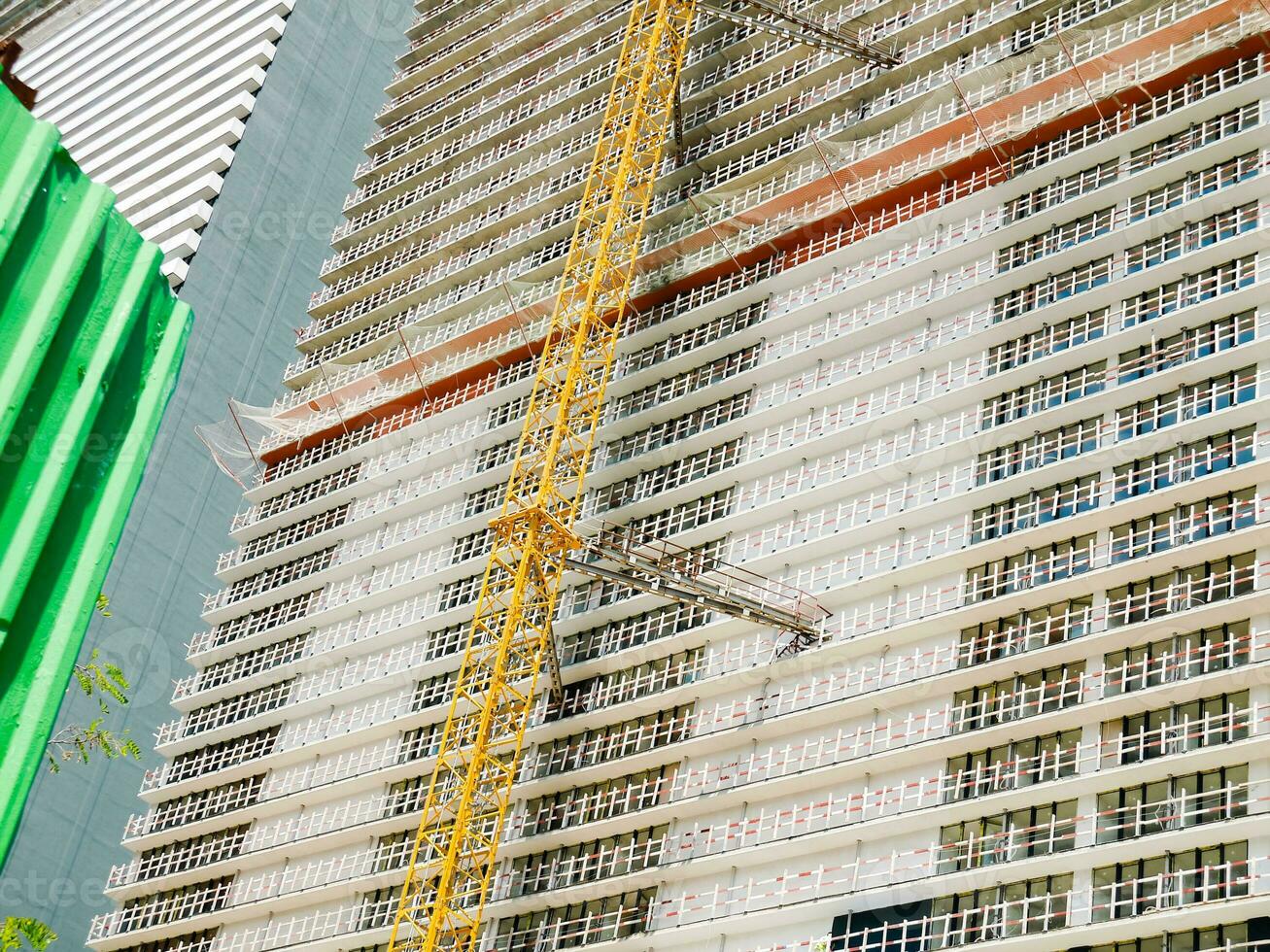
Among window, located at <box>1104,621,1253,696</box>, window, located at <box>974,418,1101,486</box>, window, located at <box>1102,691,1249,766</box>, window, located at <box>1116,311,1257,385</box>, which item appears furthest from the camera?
window, located at <box>974,418,1101,486</box>

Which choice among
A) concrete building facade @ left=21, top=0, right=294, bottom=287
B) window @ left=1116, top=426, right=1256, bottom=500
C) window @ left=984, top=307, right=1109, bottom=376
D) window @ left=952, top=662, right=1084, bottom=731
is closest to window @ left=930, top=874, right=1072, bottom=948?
window @ left=952, top=662, right=1084, bottom=731

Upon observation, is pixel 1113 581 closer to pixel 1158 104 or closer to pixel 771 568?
pixel 771 568

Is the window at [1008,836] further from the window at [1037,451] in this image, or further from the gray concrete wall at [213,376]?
the gray concrete wall at [213,376]

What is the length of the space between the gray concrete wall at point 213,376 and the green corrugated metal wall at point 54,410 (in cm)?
6482

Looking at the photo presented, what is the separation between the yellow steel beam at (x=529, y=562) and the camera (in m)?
54.3

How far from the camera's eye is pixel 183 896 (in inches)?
2724

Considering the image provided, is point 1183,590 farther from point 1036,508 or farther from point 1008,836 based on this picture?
point 1008,836

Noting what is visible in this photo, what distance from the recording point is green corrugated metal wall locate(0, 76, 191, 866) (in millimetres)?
13680

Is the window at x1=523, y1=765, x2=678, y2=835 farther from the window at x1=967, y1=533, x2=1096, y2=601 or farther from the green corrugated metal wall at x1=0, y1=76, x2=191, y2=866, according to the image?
the green corrugated metal wall at x1=0, y1=76, x2=191, y2=866

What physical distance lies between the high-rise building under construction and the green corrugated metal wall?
31584 mm

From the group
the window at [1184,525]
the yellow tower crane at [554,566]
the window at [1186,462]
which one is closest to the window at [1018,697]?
the window at [1184,525]

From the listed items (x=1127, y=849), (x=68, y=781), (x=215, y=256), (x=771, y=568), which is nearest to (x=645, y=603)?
(x=771, y=568)

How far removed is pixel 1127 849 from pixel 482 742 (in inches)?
880

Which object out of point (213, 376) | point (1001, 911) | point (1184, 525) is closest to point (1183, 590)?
point (1184, 525)
